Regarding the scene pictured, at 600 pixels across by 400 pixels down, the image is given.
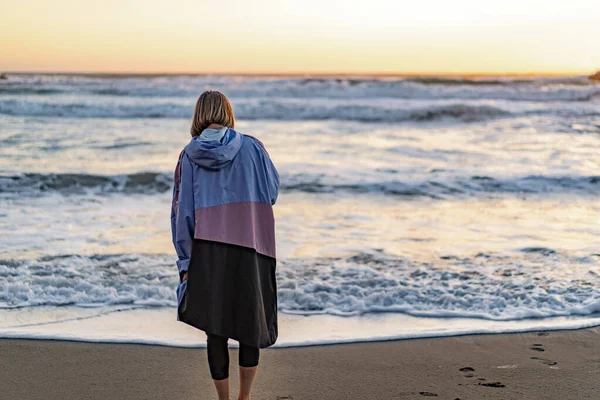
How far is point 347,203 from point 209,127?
6807 millimetres

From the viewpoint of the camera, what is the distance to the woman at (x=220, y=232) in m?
2.95

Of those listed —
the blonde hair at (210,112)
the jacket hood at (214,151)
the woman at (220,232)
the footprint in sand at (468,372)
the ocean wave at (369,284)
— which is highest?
the blonde hair at (210,112)

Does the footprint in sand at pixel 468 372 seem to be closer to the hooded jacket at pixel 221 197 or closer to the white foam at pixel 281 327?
the white foam at pixel 281 327

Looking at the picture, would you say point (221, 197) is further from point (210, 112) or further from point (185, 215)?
point (210, 112)

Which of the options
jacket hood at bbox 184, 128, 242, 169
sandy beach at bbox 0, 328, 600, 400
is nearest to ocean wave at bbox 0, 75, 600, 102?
sandy beach at bbox 0, 328, 600, 400

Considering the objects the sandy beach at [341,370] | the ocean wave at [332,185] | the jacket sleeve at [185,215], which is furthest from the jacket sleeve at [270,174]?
the ocean wave at [332,185]

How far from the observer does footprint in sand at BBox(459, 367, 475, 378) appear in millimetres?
3807

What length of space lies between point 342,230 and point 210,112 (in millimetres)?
5072

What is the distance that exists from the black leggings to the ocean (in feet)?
4.01

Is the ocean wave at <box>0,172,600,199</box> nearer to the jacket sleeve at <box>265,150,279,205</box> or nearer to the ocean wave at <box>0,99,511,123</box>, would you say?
the jacket sleeve at <box>265,150,279,205</box>

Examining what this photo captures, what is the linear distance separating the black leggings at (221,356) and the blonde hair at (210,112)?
924mm

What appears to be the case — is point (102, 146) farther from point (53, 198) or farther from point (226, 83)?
point (226, 83)

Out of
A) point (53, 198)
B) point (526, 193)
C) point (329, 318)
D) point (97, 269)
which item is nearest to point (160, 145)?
point (53, 198)

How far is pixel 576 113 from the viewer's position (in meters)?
24.2
